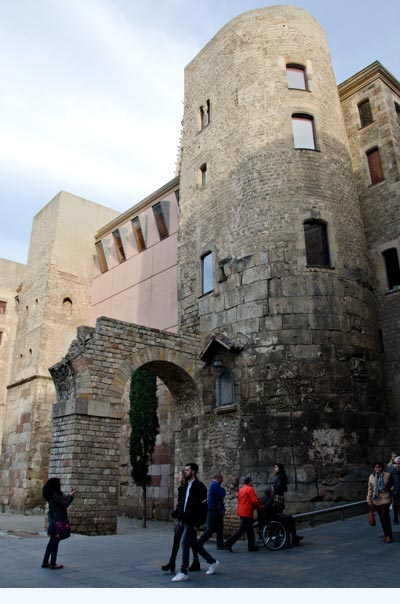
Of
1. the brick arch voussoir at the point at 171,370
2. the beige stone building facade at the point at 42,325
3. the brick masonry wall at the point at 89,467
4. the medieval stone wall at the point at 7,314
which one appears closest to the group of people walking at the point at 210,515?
the brick masonry wall at the point at 89,467

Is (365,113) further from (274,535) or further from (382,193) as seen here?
(274,535)

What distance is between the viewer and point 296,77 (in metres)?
16.2

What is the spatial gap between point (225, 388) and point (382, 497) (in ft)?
20.6

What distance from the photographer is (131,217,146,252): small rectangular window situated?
2236 cm

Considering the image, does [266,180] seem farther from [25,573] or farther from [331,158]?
[25,573]

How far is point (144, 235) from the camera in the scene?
22188 millimetres

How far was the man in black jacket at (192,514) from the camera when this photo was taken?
6.34 m

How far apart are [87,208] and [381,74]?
16535mm

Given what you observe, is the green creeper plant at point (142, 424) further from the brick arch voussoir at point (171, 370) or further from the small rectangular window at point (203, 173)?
the small rectangular window at point (203, 173)

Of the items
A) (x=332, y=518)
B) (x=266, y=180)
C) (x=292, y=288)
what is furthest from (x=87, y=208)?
(x=332, y=518)

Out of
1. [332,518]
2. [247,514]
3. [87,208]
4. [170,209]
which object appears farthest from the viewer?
[87,208]

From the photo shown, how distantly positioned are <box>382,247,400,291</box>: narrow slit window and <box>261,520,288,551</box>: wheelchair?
8886 mm

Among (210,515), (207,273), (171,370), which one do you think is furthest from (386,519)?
(207,273)

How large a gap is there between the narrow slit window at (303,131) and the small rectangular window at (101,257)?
13.1 m
